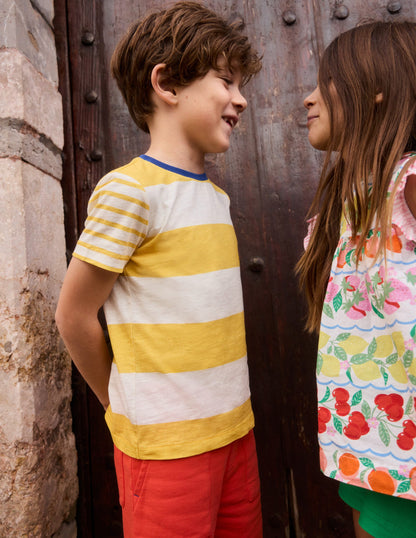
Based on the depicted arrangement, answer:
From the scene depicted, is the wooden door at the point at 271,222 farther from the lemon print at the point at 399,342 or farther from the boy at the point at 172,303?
the lemon print at the point at 399,342

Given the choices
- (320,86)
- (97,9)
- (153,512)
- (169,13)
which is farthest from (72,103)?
(153,512)

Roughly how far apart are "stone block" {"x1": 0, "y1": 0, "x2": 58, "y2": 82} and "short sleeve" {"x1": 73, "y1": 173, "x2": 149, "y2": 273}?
545 mm

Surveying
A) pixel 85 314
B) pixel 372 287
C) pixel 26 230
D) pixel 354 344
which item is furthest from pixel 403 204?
pixel 26 230

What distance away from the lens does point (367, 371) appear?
0.78m

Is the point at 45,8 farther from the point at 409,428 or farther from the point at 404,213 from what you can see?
the point at 409,428

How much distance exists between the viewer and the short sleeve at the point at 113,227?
75 cm

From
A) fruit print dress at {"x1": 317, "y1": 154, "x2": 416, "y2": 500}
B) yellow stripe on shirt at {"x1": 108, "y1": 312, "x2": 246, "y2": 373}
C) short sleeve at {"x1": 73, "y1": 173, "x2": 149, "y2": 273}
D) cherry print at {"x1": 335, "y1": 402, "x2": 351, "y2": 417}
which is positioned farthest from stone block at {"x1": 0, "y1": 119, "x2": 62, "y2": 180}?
cherry print at {"x1": 335, "y1": 402, "x2": 351, "y2": 417}

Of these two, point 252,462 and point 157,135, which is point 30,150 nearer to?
point 157,135

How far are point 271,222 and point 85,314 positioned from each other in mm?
626

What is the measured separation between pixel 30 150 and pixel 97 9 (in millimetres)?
530

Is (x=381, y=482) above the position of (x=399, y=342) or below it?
below

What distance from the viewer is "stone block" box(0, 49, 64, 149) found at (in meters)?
1.01

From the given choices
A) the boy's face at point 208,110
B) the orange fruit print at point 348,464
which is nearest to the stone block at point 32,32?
the boy's face at point 208,110

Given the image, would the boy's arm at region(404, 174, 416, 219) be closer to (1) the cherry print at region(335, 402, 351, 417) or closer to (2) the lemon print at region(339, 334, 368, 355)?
(2) the lemon print at region(339, 334, 368, 355)
